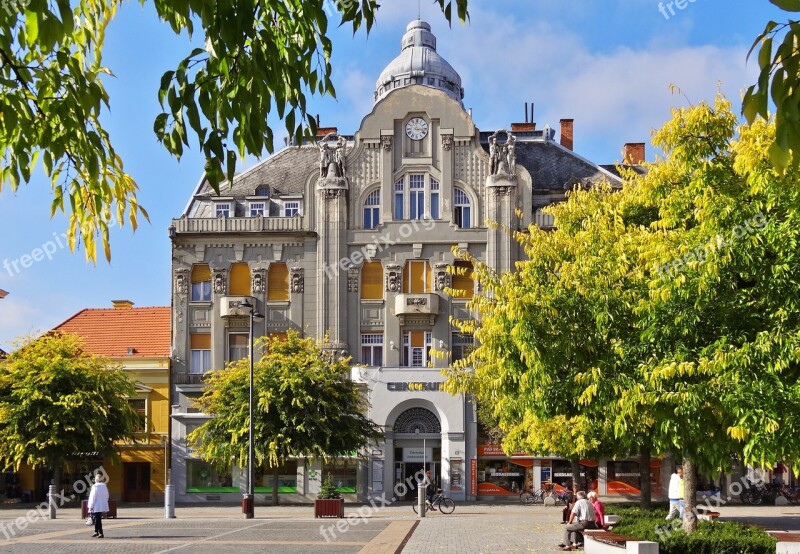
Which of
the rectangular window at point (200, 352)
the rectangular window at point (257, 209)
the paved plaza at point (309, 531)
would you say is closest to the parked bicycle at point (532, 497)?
the paved plaza at point (309, 531)

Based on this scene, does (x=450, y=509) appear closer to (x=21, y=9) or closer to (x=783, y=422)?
(x=783, y=422)

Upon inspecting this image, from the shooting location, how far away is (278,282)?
Answer: 5100 cm

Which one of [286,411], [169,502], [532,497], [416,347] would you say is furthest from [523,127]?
[169,502]

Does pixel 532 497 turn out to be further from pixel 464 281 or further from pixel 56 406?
pixel 56 406

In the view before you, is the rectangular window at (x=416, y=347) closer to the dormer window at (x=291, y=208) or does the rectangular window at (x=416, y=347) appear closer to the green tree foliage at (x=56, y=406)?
the dormer window at (x=291, y=208)

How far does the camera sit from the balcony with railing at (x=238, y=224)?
167ft

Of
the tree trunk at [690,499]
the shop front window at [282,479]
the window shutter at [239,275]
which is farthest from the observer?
the window shutter at [239,275]

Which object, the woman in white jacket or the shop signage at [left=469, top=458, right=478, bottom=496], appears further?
the shop signage at [left=469, top=458, right=478, bottom=496]

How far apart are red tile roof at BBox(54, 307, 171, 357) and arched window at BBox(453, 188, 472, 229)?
49.9 feet

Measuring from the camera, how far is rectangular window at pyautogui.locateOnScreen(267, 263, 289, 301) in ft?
167

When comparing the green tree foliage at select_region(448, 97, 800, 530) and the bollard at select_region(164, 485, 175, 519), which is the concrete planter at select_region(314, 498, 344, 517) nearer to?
the bollard at select_region(164, 485, 175, 519)

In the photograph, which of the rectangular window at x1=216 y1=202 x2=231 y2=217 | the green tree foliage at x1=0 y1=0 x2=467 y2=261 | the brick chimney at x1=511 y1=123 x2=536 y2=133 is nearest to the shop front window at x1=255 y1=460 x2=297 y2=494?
the rectangular window at x1=216 y1=202 x2=231 y2=217

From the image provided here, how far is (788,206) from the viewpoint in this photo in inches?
676

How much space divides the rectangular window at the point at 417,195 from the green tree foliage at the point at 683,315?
26081mm
